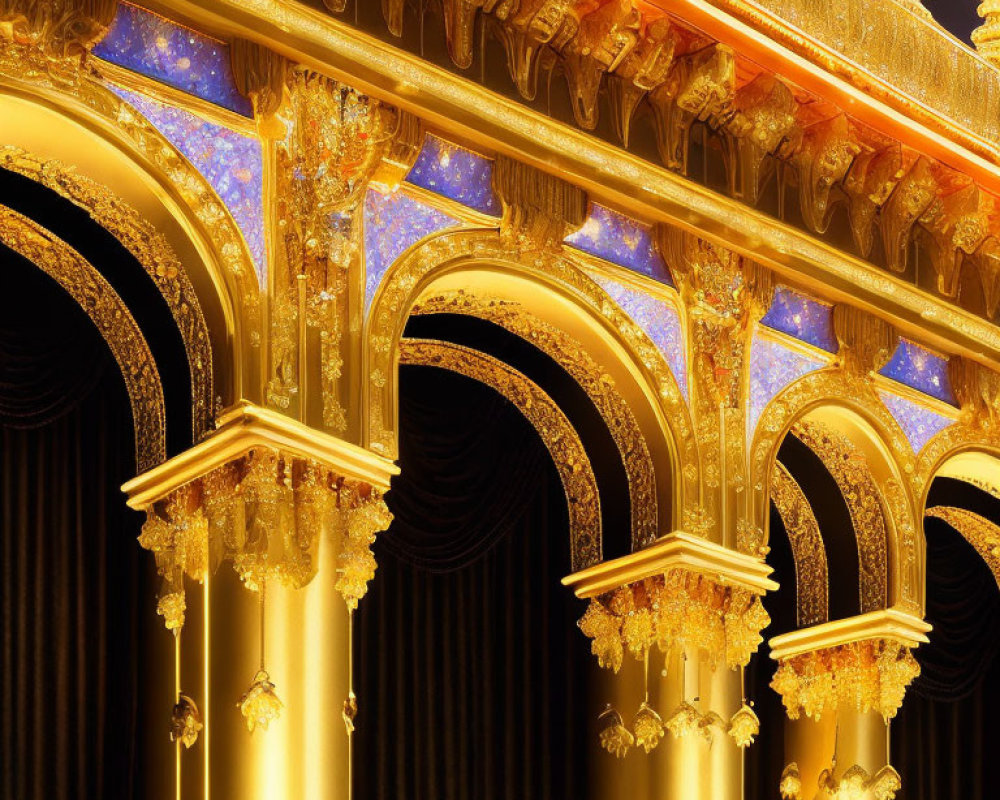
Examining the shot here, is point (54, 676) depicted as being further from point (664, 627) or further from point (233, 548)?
point (664, 627)

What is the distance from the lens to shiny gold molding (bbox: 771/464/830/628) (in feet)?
33.2

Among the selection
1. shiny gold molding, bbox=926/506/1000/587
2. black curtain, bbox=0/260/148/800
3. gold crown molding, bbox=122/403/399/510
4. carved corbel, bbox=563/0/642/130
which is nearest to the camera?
gold crown molding, bbox=122/403/399/510

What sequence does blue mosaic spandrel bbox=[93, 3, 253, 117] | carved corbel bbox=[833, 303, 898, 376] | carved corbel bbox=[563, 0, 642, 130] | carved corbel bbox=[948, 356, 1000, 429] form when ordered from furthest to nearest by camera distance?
carved corbel bbox=[948, 356, 1000, 429] < carved corbel bbox=[833, 303, 898, 376] < carved corbel bbox=[563, 0, 642, 130] < blue mosaic spandrel bbox=[93, 3, 253, 117]

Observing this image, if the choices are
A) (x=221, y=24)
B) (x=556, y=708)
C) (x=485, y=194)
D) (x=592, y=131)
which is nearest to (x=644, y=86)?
(x=592, y=131)

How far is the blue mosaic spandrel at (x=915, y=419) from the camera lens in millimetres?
10117

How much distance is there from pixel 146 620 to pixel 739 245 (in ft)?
9.94

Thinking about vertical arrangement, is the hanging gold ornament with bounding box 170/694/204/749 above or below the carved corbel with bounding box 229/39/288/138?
below

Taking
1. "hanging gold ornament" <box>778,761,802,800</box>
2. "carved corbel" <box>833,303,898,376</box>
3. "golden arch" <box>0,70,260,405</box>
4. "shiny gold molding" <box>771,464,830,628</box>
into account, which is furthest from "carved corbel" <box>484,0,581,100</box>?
"hanging gold ornament" <box>778,761,802,800</box>

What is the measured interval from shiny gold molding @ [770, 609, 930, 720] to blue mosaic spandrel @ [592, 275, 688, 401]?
155 centimetres

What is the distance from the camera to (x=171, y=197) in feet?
24.5

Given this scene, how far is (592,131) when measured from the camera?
873 centimetres

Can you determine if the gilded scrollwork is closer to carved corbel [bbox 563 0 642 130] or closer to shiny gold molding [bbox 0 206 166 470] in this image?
shiny gold molding [bbox 0 206 166 470]

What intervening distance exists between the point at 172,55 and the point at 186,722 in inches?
89.8

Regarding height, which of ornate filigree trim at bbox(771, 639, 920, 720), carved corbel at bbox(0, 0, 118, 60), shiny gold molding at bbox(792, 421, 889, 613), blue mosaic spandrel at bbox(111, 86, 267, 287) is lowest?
ornate filigree trim at bbox(771, 639, 920, 720)
